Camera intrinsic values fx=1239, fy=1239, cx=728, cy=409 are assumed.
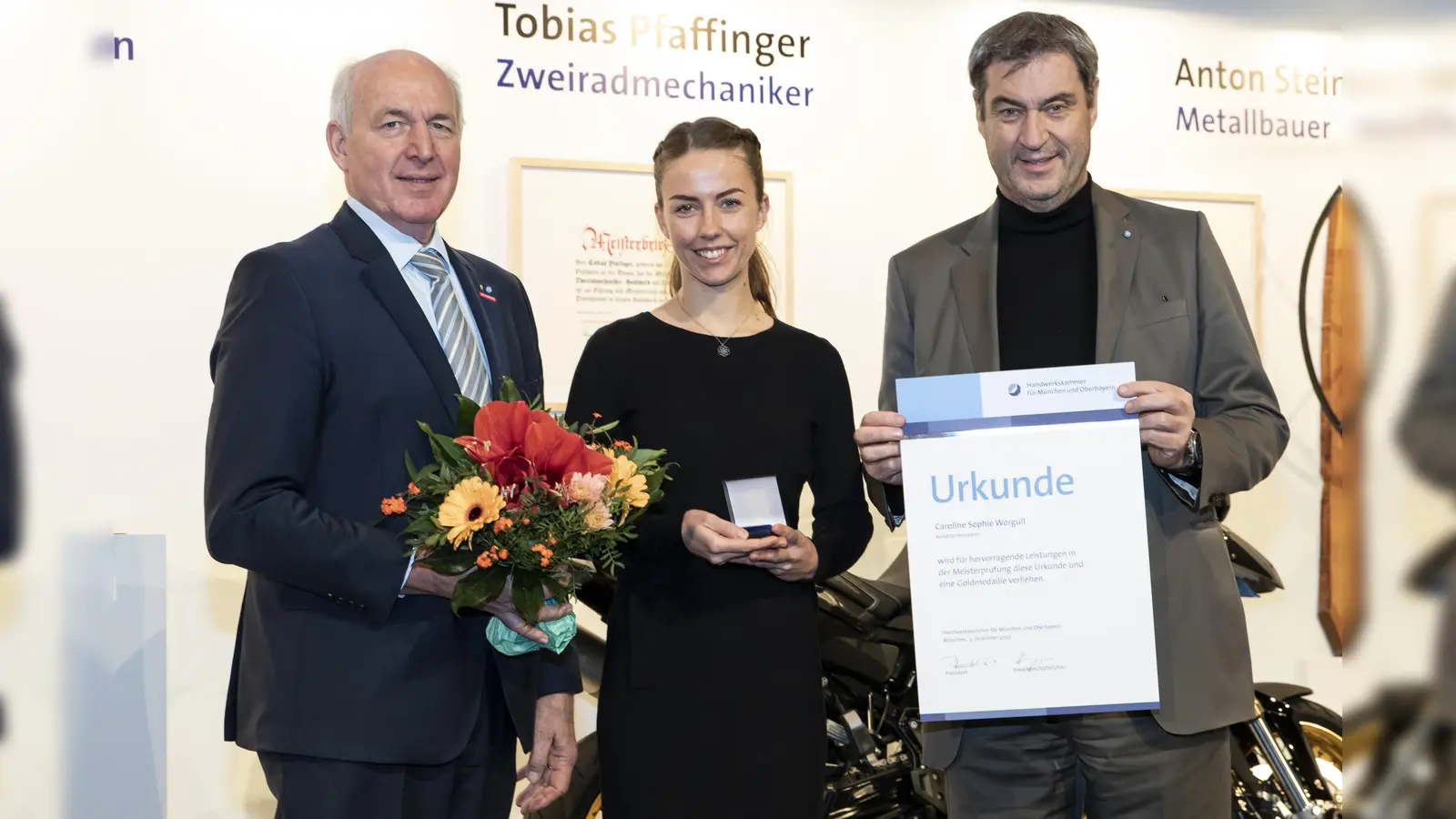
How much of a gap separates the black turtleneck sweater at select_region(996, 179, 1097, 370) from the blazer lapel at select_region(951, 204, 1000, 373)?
25 mm

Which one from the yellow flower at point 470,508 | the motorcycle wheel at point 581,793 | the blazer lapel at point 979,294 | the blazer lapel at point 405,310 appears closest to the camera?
the yellow flower at point 470,508

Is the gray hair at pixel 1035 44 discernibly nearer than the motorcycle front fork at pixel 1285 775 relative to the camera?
Yes

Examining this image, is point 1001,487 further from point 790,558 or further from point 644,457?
point 644,457

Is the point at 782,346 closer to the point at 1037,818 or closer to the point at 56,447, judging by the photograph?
the point at 1037,818

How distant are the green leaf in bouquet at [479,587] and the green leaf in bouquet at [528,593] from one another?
0.02 meters

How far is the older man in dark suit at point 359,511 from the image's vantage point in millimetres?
1919

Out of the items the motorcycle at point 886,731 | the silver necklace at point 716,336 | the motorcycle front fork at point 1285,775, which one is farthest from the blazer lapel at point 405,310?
the motorcycle front fork at point 1285,775

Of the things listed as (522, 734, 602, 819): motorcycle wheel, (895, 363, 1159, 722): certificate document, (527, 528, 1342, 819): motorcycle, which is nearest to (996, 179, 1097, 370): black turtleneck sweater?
(895, 363, 1159, 722): certificate document

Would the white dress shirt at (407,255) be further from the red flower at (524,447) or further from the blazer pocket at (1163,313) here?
the blazer pocket at (1163,313)

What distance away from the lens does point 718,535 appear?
7.47 ft

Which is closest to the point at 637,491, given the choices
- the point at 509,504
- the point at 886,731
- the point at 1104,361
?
the point at 509,504

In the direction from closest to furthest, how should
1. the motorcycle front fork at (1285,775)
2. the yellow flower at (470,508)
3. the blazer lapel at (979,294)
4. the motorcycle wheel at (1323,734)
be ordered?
the yellow flower at (470,508), the blazer lapel at (979,294), the motorcycle front fork at (1285,775), the motorcycle wheel at (1323,734)

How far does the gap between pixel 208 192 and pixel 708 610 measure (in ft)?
7.85
